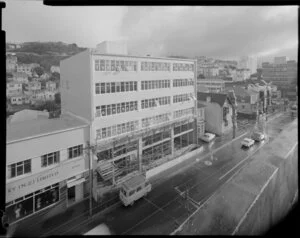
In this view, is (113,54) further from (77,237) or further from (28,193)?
(77,237)

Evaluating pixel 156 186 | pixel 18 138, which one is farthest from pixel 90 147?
pixel 156 186

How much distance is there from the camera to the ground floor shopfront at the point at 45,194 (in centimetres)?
A: 304

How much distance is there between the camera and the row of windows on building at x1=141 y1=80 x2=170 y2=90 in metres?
5.32

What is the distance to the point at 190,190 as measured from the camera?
407 centimetres

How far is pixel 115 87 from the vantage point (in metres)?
4.64

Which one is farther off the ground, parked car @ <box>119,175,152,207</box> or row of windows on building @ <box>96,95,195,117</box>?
row of windows on building @ <box>96,95,195,117</box>

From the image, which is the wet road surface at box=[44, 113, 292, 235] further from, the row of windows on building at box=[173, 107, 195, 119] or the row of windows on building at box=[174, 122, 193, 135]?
the row of windows on building at box=[173, 107, 195, 119]

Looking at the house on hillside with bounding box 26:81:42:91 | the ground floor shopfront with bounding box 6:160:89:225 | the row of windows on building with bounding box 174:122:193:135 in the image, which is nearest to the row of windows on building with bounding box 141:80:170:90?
the row of windows on building with bounding box 174:122:193:135

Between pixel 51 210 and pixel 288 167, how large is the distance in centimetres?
392

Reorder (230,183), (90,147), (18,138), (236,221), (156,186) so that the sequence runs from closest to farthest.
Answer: (236,221) < (230,183) < (18,138) < (90,147) < (156,186)

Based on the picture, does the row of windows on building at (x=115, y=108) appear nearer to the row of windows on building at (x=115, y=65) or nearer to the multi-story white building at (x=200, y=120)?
the row of windows on building at (x=115, y=65)

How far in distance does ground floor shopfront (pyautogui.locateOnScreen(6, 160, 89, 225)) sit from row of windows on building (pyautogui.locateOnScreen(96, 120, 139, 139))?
82 centimetres

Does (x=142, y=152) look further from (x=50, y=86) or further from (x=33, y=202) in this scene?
(x=50, y=86)

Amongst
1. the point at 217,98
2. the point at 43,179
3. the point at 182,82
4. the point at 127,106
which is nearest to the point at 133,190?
the point at 43,179
